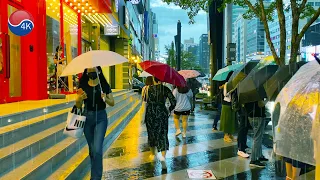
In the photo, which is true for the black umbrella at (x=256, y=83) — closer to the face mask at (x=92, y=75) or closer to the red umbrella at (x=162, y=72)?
the red umbrella at (x=162, y=72)

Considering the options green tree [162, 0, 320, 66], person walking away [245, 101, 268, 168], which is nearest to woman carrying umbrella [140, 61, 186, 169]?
person walking away [245, 101, 268, 168]

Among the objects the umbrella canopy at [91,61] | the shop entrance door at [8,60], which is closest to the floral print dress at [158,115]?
the umbrella canopy at [91,61]

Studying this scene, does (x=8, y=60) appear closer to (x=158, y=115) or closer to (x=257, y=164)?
(x=158, y=115)

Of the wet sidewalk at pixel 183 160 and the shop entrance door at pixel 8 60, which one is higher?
the shop entrance door at pixel 8 60

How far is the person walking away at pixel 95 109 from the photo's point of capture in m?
4.98

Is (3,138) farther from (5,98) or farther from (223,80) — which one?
(223,80)

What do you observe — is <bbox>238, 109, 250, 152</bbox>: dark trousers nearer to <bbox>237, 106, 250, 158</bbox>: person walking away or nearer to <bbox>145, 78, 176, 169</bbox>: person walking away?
<bbox>237, 106, 250, 158</bbox>: person walking away

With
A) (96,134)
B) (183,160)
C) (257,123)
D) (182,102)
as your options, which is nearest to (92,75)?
(96,134)

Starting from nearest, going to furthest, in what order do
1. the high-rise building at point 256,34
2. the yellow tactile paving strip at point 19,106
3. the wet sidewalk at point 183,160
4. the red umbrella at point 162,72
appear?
the wet sidewalk at point 183,160 < the red umbrella at point 162,72 < the yellow tactile paving strip at point 19,106 < the high-rise building at point 256,34

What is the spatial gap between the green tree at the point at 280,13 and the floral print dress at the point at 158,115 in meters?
3.17

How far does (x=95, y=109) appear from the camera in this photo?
→ 499cm

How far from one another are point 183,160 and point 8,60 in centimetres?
492

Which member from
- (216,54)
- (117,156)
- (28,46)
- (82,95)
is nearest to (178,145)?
(117,156)

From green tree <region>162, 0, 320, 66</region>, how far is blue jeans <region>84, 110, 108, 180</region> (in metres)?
4.69
